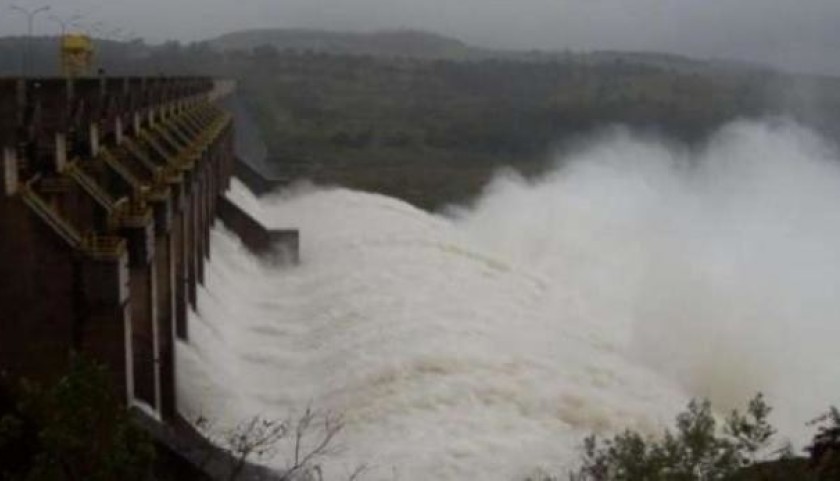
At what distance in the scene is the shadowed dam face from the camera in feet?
62.3

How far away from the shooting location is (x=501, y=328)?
24.3 m

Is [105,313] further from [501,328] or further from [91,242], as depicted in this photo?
[501,328]

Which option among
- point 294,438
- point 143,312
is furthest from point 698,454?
point 143,312

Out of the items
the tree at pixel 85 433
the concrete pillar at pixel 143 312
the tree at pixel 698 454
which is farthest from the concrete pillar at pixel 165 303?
the tree at pixel 85 433

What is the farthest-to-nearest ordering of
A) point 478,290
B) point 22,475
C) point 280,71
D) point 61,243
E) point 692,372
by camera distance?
point 280,71, point 478,290, point 692,372, point 61,243, point 22,475

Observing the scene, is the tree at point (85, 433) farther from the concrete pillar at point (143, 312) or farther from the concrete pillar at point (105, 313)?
the concrete pillar at point (143, 312)

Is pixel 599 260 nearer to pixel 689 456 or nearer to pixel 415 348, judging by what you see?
pixel 415 348

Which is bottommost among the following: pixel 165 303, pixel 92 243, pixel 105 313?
pixel 165 303

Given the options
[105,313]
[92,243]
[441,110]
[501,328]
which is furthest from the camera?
[441,110]

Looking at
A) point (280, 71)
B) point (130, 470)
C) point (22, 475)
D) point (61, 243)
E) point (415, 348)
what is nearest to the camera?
point (130, 470)

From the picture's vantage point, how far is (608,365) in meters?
23.0

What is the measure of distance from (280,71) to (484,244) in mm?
119911

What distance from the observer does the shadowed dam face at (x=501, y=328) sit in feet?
62.3

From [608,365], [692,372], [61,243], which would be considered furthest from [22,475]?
[692,372]
